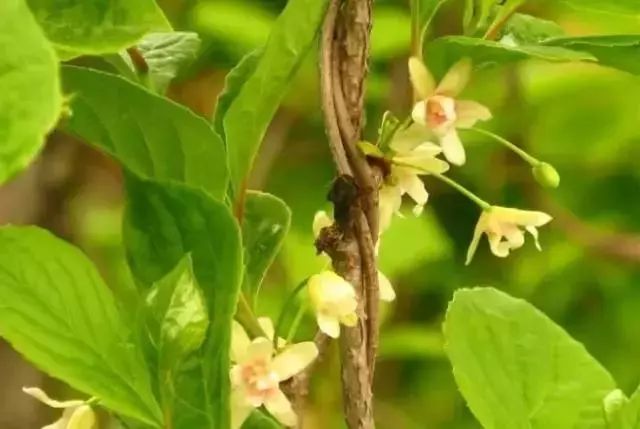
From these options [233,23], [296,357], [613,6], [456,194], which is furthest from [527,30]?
[456,194]

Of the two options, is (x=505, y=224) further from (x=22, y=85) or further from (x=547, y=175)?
(x=22, y=85)

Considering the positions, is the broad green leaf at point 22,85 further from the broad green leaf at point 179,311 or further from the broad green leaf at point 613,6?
the broad green leaf at point 613,6

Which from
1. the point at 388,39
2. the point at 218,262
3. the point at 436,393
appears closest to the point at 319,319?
the point at 218,262

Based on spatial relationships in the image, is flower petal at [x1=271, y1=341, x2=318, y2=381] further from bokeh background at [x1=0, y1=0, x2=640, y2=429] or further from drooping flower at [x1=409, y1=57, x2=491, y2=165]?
bokeh background at [x1=0, y1=0, x2=640, y2=429]

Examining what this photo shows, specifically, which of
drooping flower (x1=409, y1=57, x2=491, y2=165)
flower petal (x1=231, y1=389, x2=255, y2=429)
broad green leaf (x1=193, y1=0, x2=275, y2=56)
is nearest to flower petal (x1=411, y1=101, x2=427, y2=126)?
drooping flower (x1=409, y1=57, x2=491, y2=165)

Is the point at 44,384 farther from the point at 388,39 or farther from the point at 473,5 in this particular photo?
the point at 473,5

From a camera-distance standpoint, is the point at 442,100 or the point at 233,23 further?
the point at 233,23
